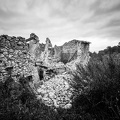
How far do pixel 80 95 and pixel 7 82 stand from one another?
261 centimetres

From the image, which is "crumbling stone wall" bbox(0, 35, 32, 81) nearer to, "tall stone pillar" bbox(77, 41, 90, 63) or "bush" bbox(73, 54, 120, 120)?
"bush" bbox(73, 54, 120, 120)

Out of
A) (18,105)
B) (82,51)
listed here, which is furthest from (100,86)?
(82,51)

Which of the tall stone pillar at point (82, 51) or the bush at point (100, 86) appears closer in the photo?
the bush at point (100, 86)

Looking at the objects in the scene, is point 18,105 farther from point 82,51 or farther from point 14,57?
point 82,51

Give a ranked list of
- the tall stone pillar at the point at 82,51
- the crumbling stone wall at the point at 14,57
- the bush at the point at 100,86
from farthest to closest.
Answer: the tall stone pillar at the point at 82,51 < the crumbling stone wall at the point at 14,57 < the bush at the point at 100,86

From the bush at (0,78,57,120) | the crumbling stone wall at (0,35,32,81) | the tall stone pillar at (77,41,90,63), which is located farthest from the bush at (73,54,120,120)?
the tall stone pillar at (77,41,90,63)

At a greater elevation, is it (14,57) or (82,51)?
(82,51)

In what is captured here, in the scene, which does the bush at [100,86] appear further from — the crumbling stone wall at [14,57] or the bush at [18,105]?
the crumbling stone wall at [14,57]

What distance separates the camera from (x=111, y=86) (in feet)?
6.64

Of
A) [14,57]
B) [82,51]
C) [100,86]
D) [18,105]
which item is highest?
[82,51]

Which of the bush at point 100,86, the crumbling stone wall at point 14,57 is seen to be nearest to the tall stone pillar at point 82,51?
the crumbling stone wall at point 14,57

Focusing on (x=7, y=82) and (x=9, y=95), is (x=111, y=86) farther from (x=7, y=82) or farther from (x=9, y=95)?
(x=7, y=82)

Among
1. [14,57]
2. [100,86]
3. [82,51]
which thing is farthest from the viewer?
[82,51]

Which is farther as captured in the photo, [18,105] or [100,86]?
[18,105]
